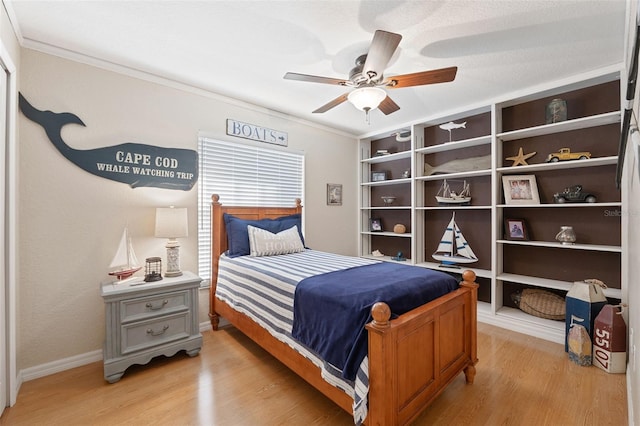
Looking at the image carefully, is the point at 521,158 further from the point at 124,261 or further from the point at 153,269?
the point at 124,261

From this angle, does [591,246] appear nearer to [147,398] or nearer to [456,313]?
[456,313]

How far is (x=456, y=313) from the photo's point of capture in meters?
1.93

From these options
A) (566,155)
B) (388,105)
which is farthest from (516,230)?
(388,105)

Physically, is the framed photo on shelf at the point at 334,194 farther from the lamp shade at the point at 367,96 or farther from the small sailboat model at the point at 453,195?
the lamp shade at the point at 367,96

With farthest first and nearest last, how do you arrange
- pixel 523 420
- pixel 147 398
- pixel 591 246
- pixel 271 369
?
1. pixel 591 246
2. pixel 271 369
3. pixel 147 398
4. pixel 523 420

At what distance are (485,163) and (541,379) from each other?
2.28m

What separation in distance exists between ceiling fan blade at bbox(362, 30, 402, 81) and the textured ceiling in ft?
0.99

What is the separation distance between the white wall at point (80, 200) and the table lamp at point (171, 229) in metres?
0.26

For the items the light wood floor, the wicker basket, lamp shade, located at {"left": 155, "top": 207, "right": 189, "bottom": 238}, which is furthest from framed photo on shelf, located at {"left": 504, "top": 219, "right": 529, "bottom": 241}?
lamp shade, located at {"left": 155, "top": 207, "right": 189, "bottom": 238}

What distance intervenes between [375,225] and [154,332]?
10.8 ft

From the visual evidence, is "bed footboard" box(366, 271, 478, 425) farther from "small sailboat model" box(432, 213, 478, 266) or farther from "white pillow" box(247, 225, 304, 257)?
"white pillow" box(247, 225, 304, 257)

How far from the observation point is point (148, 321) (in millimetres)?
2201

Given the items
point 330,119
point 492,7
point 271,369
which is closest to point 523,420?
point 271,369

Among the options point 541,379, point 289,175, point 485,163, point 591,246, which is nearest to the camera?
point 541,379
